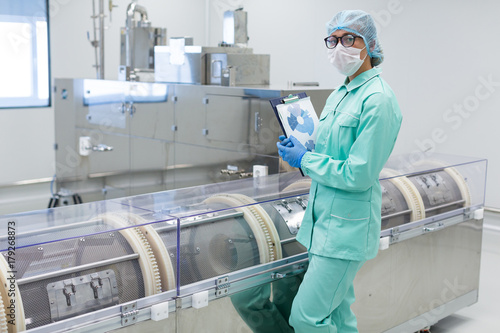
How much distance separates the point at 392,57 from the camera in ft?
18.3

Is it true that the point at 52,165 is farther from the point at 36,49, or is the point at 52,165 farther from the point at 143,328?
the point at 143,328

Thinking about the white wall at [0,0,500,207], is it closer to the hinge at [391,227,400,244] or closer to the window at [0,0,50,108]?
the window at [0,0,50,108]

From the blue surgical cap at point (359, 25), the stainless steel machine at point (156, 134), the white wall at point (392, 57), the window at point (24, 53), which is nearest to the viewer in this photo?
the blue surgical cap at point (359, 25)

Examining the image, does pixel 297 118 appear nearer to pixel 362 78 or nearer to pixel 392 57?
pixel 362 78

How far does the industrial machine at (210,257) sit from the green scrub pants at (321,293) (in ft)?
0.69

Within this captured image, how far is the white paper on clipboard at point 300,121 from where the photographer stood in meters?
2.10

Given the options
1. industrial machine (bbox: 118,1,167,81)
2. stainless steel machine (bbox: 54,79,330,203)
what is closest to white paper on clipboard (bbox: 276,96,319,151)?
stainless steel machine (bbox: 54,79,330,203)

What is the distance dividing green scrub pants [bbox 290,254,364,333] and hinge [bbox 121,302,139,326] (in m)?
0.55

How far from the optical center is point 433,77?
5.31 m

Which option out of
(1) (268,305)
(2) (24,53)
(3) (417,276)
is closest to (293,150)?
(1) (268,305)

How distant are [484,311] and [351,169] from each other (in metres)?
2.15

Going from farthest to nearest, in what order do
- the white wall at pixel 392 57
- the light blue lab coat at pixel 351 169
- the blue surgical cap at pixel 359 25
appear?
the white wall at pixel 392 57 → the blue surgical cap at pixel 359 25 → the light blue lab coat at pixel 351 169

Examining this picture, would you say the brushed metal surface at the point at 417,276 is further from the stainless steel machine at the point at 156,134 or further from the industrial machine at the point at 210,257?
the stainless steel machine at the point at 156,134

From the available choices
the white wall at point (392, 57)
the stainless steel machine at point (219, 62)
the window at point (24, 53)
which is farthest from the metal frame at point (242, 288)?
the window at point (24, 53)
